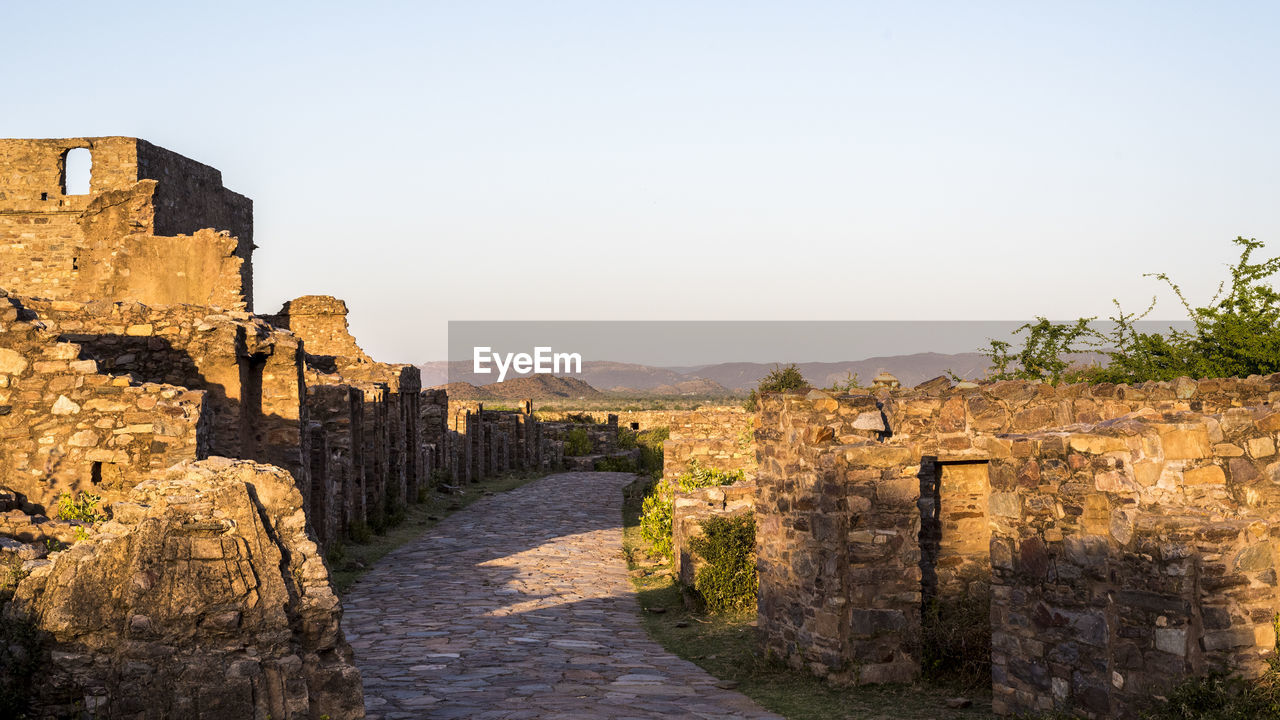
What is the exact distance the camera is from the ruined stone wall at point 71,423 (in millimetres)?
10016

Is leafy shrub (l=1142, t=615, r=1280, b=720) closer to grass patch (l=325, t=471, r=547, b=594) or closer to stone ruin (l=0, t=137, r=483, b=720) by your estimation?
stone ruin (l=0, t=137, r=483, b=720)

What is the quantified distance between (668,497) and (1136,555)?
1124cm

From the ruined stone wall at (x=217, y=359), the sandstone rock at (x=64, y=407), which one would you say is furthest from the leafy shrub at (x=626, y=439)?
the sandstone rock at (x=64, y=407)

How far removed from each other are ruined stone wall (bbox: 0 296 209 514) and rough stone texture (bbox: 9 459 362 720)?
3896 mm

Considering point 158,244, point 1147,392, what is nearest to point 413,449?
point 158,244

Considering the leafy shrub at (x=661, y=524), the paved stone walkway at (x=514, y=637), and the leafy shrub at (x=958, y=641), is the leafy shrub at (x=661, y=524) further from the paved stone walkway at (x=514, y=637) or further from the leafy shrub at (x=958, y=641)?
the leafy shrub at (x=958, y=641)

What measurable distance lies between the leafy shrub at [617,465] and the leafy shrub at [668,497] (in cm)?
2181

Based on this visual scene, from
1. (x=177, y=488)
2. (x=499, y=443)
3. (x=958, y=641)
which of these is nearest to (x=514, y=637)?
(x=958, y=641)

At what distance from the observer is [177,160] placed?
107 ft

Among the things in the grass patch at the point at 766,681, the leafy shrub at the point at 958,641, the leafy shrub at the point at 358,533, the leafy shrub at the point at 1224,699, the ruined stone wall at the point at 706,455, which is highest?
the ruined stone wall at the point at 706,455

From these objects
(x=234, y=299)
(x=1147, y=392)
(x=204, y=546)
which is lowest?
(x=204, y=546)

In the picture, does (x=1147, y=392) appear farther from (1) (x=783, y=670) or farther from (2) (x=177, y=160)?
(2) (x=177, y=160)

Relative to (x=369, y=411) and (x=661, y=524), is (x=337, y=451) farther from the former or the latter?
(x=661, y=524)

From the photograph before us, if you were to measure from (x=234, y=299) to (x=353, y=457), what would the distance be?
3.54 meters
